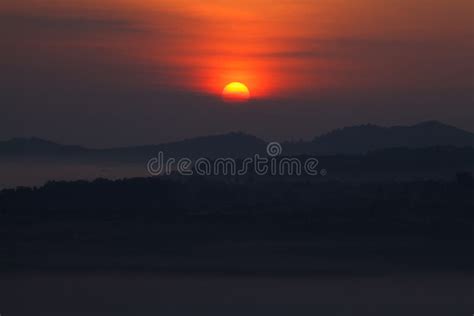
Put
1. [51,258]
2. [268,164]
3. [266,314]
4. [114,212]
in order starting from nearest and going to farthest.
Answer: [266,314]
[51,258]
[114,212]
[268,164]

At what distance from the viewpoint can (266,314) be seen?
12586 millimetres

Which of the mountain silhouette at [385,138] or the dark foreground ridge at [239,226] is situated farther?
the mountain silhouette at [385,138]

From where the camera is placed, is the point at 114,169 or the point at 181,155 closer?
the point at 114,169

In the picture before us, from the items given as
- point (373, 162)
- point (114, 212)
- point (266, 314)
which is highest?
point (373, 162)

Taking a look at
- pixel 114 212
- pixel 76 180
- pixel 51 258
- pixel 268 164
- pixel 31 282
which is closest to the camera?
pixel 31 282

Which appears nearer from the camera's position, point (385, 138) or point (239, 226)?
point (239, 226)

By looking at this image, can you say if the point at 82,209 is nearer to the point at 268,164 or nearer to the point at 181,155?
the point at 268,164

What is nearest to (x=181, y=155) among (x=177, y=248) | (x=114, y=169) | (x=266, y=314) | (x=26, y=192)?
(x=114, y=169)

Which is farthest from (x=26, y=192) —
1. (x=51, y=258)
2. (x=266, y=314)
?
(x=266, y=314)

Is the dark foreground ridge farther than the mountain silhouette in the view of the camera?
No

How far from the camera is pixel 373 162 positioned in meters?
24.2

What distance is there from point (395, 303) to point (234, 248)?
4.15 meters

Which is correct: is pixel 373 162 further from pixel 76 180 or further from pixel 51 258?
pixel 51 258

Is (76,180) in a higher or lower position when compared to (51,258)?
higher
